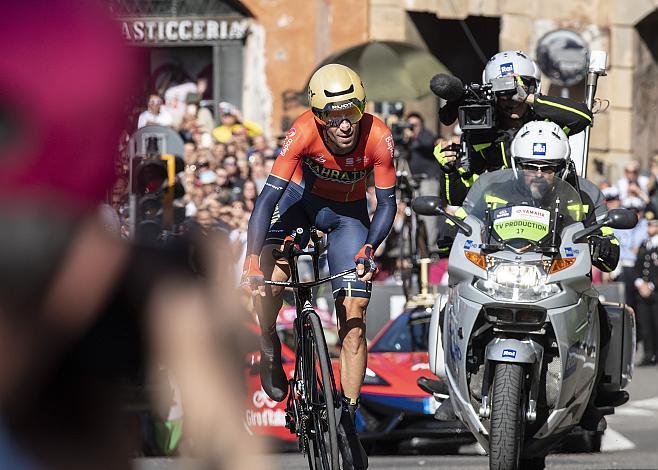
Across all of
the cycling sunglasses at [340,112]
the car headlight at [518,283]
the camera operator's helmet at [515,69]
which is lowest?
the car headlight at [518,283]

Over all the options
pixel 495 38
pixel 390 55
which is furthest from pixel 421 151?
pixel 495 38

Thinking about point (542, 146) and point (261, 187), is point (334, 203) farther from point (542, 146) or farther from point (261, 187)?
point (261, 187)

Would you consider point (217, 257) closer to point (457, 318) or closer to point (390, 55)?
point (457, 318)

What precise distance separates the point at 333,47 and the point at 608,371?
59.8 feet

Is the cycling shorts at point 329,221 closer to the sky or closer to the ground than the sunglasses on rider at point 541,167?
closer to the ground

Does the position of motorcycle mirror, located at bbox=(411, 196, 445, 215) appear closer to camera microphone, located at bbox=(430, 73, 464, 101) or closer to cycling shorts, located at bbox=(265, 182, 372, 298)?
cycling shorts, located at bbox=(265, 182, 372, 298)

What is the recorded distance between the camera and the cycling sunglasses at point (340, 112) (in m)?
8.30

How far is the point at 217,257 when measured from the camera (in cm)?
239

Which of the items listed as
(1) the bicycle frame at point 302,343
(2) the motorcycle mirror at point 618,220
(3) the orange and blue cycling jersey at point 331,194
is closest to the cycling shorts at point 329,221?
(3) the orange and blue cycling jersey at point 331,194

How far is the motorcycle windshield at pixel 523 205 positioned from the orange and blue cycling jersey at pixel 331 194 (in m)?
0.53

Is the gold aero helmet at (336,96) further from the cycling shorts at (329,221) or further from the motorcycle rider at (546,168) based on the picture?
the motorcycle rider at (546,168)

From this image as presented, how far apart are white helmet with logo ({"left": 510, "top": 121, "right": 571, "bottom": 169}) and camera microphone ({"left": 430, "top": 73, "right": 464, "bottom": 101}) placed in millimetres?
647

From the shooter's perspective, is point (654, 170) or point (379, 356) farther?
point (654, 170)

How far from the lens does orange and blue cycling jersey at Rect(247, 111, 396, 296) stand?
8.37 m
